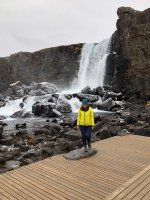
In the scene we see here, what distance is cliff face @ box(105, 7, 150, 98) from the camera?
50438 millimetres

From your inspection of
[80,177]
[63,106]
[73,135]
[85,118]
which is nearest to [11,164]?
[85,118]

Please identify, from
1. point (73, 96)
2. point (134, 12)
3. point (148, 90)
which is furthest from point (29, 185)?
point (134, 12)

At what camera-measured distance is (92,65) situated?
57500 mm

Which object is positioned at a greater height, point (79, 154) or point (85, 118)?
point (85, 118)

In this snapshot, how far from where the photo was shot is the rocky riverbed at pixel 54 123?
616 inches

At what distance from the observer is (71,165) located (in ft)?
32.2

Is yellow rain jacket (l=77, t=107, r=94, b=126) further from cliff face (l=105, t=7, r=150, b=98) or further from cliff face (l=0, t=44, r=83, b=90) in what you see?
cliff face (l=0, t=44, r=83, b=90)

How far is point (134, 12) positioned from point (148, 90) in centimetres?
1408

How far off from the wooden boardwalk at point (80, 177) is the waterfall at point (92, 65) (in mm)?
44516

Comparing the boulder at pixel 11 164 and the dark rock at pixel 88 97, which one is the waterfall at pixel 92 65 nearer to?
the dark rock at pixel 88 97

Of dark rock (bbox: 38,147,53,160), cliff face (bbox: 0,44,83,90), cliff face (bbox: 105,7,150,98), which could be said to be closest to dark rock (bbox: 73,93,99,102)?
cliff face (bbox: 105,7,150,98)

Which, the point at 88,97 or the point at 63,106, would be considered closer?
the point at 63,106

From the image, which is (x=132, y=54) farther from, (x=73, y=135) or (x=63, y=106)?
(x=73, y=135)

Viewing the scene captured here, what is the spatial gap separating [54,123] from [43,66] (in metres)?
46.1
